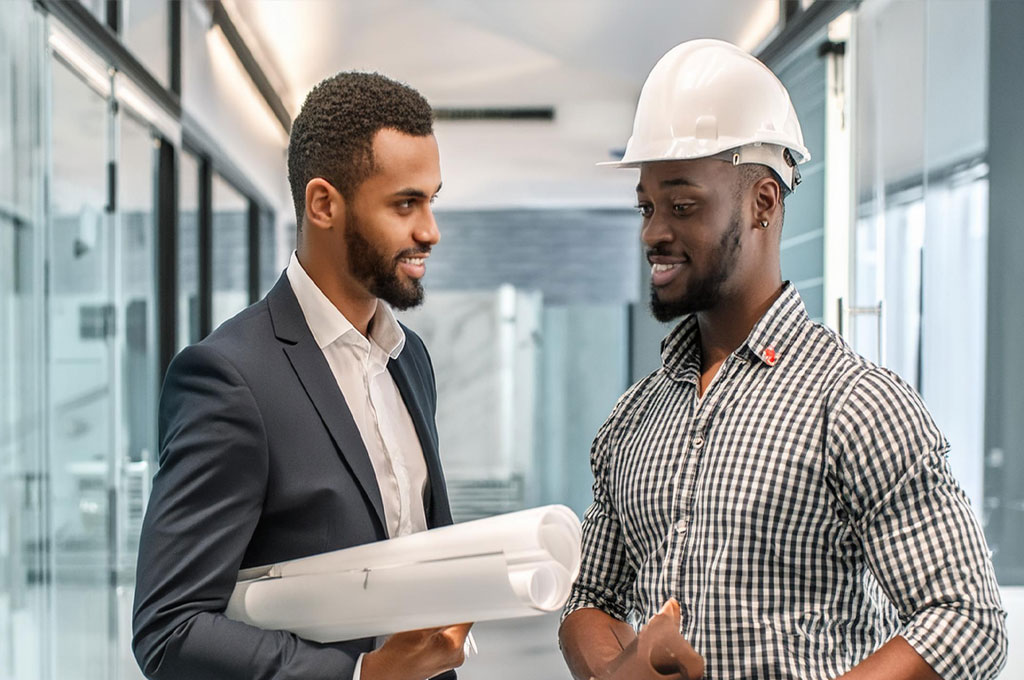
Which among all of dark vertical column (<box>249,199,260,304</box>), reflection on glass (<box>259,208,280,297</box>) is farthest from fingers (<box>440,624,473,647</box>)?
reflection on glass (<box>259,208,280,297</box>)

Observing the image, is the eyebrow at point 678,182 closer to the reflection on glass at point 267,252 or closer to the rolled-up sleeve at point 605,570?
the rolled-up sleeve at point 605,570

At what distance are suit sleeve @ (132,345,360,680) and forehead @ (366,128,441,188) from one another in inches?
11.2

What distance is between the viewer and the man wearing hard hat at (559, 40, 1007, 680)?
44.5 inches

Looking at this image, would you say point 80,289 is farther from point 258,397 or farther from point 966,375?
point 966,375

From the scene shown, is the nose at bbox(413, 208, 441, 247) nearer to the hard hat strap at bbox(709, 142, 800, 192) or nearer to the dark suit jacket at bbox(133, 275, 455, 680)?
the dark suit jacket at bbox(133, 275, 455, 680)

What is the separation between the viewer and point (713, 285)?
4.29 ft

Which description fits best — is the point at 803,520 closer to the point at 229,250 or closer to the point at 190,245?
the point at 190,245

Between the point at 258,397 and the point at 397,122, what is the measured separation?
0.35 meters

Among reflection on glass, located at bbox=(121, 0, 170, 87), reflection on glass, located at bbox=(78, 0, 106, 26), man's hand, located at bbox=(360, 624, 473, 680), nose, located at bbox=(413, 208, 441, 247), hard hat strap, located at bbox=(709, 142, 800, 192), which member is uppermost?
reflection on glass, located at bbox=(121, 0, 170, 87)

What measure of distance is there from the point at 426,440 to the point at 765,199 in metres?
0.51

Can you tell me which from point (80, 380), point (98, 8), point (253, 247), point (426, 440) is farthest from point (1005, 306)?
point (253, 247)

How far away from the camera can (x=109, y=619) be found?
11.1 ft

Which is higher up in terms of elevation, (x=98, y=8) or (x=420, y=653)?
(x=98, y=8)

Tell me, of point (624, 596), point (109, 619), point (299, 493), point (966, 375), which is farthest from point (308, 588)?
point (109, 619)
